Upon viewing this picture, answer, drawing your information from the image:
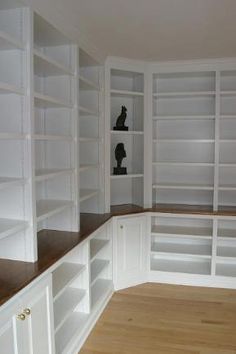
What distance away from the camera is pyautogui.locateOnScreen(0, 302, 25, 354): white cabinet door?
1.59 meters

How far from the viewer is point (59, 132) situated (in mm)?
2807

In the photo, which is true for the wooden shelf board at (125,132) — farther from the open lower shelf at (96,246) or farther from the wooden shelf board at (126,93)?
the open lower shelf at (96,246)

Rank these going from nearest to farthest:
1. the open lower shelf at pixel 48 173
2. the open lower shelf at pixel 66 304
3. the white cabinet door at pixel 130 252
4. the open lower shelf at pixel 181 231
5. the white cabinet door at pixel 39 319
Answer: the white cabinet door at pixel 39 319 < the open lower shelf at pixel 48 173 < the open lower shelf at pixel 66 304 < the white cabinet door at pixel 130 252 < the open lower shelf at pixel 181 231

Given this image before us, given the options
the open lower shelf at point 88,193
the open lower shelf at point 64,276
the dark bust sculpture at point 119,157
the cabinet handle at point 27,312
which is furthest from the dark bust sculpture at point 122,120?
the cabinet handle at point 27,312

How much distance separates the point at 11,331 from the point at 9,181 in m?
0.78

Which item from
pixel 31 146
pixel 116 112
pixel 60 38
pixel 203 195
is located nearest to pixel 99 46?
pixel 60 38

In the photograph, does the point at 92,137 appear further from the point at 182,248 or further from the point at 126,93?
the point at 182,248

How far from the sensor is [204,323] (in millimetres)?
2930

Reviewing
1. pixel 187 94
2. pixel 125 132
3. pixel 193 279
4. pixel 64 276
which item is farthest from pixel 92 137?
pixel 193 279

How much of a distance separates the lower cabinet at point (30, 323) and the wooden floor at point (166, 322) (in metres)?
0.69

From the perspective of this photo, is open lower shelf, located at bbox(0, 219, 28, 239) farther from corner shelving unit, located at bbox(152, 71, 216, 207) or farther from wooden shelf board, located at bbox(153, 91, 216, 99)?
wooden shelf board, located at bbox(153, 91, 216, 99)

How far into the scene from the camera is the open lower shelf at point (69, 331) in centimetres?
238

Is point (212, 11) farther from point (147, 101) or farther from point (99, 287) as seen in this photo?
point (99, 287)

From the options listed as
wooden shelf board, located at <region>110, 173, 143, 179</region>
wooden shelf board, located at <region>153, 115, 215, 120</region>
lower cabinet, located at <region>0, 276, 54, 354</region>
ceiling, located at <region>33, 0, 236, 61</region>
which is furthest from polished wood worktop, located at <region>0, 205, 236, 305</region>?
ceiling, located at <region>33, 0, 236, 61</region>
